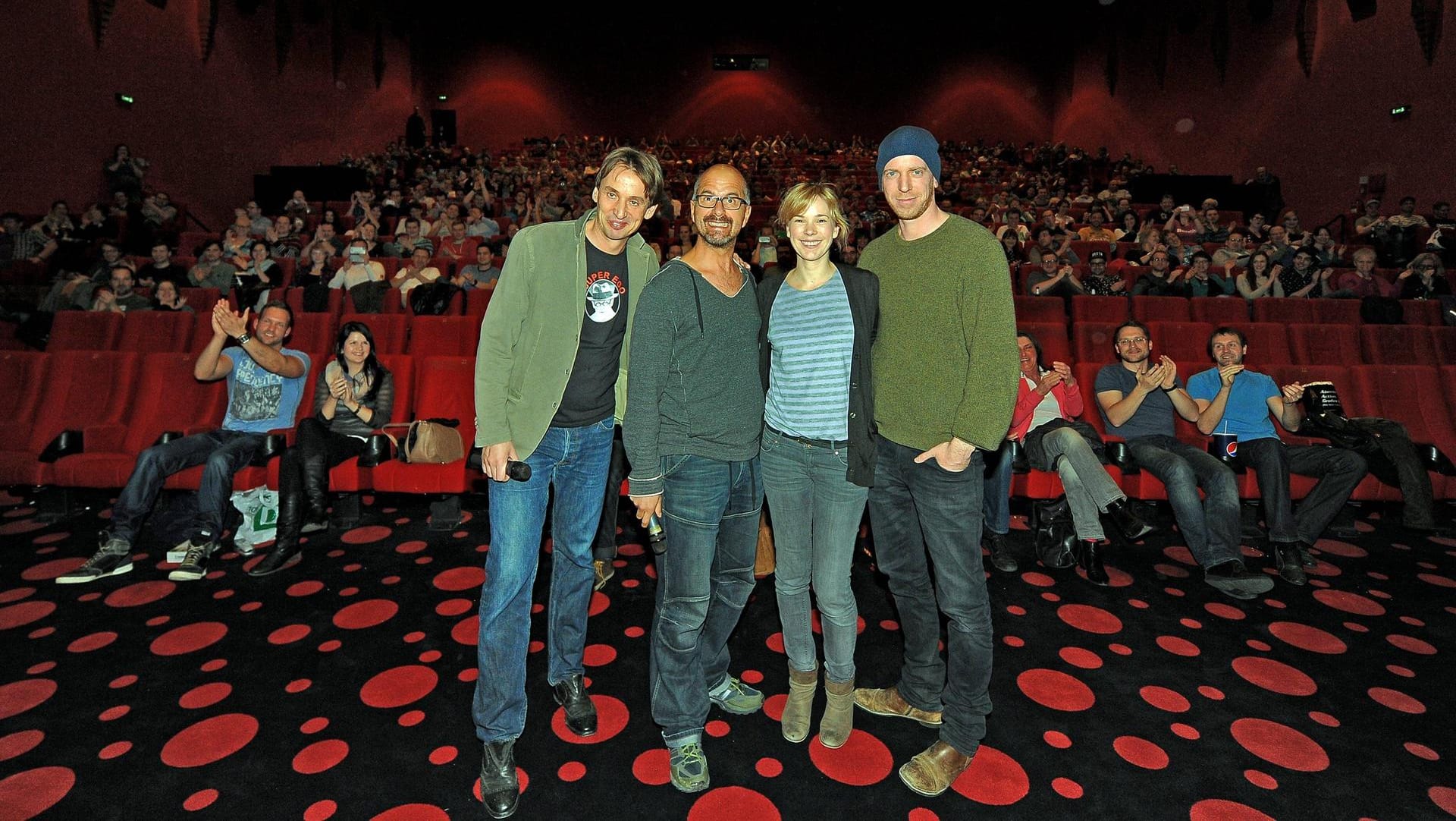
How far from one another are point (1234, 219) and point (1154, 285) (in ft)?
17.6

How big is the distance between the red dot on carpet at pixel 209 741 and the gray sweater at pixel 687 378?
1.25 meters

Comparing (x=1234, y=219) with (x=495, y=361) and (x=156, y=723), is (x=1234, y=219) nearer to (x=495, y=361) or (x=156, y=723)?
(x=495, y=361)

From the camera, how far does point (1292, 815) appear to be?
4.70ft

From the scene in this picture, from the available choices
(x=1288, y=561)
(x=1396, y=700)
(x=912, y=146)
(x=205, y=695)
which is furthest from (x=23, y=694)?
(x=1288, y=561)

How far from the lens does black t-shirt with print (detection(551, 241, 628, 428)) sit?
1.54 m

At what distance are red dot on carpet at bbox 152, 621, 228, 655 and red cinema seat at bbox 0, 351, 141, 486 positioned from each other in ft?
5.56

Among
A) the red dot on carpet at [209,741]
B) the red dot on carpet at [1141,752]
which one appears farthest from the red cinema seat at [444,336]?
the red dot on carpet at [1141,752]

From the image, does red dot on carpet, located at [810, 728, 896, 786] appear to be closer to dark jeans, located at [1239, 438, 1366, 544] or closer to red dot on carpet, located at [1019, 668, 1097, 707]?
red dot on carpet, located at [1019, 668, 1097, 707]

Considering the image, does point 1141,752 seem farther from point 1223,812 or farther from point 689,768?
point 689,768

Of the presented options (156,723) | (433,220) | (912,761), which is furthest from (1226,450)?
(433,220)

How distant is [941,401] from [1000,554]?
159 cm

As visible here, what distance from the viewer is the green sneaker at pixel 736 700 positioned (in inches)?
69.5

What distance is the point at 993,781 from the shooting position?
153 cm

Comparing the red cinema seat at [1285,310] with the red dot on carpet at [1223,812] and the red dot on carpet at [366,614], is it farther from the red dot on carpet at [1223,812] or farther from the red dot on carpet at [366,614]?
the red dot on carpet at [366,614]
